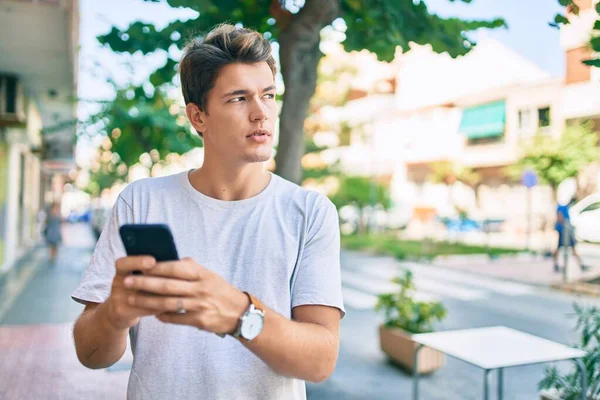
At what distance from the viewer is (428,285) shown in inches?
539

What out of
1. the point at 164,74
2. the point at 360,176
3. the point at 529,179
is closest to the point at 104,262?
the point at 164,74

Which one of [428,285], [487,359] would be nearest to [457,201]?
[428,285]

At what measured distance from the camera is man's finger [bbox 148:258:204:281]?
1057 mm

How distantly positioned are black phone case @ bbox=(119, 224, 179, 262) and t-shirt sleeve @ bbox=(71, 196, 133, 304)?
40cm

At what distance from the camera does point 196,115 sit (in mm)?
1655

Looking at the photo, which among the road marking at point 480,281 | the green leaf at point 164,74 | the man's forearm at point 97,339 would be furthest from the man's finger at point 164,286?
the road marking at point 480,281

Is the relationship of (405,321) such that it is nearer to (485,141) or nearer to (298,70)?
(298,70)

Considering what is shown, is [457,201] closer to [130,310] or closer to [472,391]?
[472,391]

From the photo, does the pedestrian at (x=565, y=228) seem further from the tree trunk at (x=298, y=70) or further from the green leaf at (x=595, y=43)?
the green leaf at (x=595, y=43)

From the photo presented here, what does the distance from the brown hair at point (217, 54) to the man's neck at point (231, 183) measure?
0.17 meters

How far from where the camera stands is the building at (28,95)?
852 cm

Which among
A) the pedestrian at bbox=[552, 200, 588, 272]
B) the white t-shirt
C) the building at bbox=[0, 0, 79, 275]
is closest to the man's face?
the white t-shirt

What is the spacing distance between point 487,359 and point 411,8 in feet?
7.21

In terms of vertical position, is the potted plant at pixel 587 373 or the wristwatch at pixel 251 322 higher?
the wristwatch at pixel 251 322
